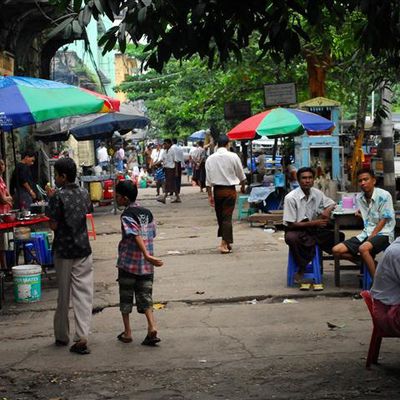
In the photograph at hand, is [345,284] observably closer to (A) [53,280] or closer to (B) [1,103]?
(A) [53,280]

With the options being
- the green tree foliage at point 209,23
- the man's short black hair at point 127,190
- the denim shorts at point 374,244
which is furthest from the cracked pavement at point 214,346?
the green tree foliage at point 209,23

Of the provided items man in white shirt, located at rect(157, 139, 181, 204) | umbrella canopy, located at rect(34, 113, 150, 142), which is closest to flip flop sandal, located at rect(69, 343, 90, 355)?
umbrella canopy, located at rect(34, 113, 150, 142)

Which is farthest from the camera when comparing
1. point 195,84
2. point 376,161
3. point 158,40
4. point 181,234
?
point 195,84

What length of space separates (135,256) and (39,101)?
3308 mm

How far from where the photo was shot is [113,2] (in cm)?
484

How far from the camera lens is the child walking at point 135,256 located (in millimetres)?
7383

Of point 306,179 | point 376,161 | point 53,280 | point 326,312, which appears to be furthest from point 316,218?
point 376,161

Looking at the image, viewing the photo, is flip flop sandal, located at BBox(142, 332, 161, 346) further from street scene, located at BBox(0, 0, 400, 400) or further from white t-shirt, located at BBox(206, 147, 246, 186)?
white t-shirt, located at BBox(206, 147, 246, 186)

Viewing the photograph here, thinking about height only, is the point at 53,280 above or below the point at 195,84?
below

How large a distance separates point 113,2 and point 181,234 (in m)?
11.5

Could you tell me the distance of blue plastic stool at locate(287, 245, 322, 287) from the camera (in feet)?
32.0

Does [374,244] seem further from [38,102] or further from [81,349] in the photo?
[38,102]

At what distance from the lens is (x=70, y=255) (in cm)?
743

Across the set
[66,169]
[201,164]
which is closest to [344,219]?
[66,169]
